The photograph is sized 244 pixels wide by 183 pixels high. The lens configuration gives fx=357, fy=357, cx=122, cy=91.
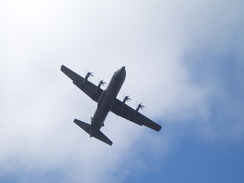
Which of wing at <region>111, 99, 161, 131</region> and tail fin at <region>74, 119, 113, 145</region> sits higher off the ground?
wing at <region>111, 99, 161, 131</region>

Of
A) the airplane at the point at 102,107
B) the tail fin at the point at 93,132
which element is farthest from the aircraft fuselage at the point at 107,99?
the tail fin at the point at 93,132

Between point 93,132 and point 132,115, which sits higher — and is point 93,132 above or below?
below

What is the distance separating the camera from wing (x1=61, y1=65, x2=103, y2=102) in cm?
6025

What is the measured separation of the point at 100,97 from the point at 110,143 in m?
10.2

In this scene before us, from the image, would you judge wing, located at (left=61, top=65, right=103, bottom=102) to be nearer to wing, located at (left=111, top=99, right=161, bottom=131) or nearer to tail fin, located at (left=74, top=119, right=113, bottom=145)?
wing, located at (left=111, top=99, right=161, bottom=131)

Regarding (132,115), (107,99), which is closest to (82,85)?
(107,99)

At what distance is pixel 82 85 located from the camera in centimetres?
6022

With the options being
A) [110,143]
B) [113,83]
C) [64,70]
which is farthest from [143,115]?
[64,70]

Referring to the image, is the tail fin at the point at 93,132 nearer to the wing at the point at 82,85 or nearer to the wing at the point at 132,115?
the wing at the point at 132,115

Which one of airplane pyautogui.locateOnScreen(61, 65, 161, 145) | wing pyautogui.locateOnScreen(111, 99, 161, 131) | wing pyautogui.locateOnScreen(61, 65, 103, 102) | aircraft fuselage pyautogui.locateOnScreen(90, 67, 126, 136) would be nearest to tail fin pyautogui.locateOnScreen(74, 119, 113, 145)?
airplane pyautogui.locateOnScreen(61, 65, 161, 145)

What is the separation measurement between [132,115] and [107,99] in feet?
27.3

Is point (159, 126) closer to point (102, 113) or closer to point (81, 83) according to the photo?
point (102, 113)

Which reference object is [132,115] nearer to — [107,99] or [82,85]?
[107,99]

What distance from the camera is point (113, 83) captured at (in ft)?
176
